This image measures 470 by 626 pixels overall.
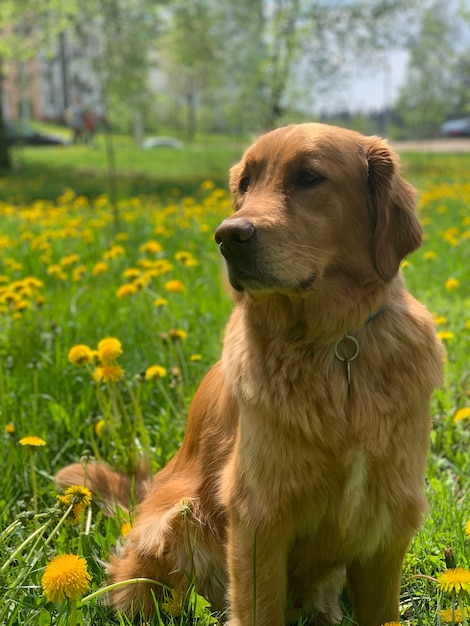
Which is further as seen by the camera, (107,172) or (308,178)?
(107,172)

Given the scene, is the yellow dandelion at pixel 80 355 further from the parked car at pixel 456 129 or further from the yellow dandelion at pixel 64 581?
the parked car at pixel 456 129

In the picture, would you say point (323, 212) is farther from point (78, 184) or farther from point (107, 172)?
point (107, 172)

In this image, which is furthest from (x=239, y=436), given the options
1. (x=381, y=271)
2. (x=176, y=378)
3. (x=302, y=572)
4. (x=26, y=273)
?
(x=26, y=273)

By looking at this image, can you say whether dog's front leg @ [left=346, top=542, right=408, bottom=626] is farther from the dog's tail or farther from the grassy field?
the dog's tail

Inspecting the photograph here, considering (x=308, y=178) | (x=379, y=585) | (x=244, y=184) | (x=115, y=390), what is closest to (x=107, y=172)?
(x=115, y=390)

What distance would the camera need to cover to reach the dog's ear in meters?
1.96

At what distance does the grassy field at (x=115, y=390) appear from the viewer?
2.07m

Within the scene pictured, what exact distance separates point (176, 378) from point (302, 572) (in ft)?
4.38

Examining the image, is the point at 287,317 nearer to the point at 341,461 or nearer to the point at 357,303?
the point at 357,303

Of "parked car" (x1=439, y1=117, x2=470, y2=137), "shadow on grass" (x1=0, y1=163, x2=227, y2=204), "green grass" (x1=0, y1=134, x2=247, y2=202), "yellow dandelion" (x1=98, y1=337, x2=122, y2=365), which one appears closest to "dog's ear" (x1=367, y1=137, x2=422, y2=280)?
"yellow dandelion" (x1=98, y1=337, x2=122, y2=365)

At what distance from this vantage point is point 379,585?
2074 mm

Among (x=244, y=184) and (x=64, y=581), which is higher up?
(x=244, y=184)

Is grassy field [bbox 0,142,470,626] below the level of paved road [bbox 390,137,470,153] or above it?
above

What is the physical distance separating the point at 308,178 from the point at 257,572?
1.21 metres
